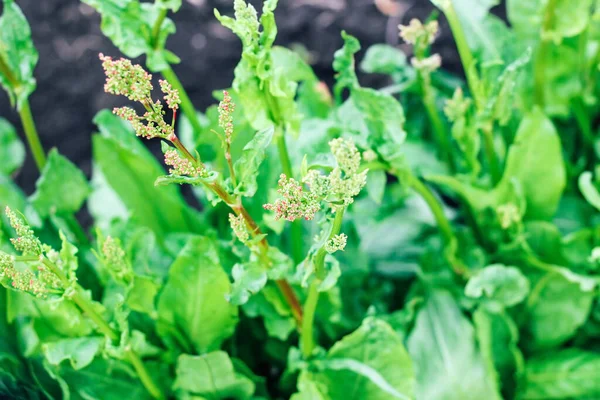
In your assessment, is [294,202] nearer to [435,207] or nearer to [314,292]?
[314,292]

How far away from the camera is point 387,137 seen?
1.15 meters

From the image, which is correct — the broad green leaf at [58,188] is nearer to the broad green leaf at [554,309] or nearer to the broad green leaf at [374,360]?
the broad green leaf at [374,360]

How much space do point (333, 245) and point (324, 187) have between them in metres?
0.09

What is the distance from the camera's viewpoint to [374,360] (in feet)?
3.72

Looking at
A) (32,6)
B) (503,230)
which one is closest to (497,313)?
(503,230)

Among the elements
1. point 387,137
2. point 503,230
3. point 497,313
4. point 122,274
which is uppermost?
point 387,137

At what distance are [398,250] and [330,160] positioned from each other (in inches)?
22.9

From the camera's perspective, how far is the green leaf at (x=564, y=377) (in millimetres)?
1293

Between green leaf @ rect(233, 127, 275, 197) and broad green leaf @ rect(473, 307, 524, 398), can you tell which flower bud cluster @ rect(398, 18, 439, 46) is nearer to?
green leaf @ rect(233, 127, 275, 197)

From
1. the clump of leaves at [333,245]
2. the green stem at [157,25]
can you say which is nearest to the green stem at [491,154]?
the clump of leaves at [333,245]

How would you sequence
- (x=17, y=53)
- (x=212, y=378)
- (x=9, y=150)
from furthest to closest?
(x=9, y=150) → (x=17, y=53) → (x=212, y=378)

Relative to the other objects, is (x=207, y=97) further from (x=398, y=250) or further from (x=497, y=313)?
(x=497, y=313)

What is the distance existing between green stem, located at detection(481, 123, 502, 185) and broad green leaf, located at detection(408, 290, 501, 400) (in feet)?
0.83

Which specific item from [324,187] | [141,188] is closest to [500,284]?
[324,187]
